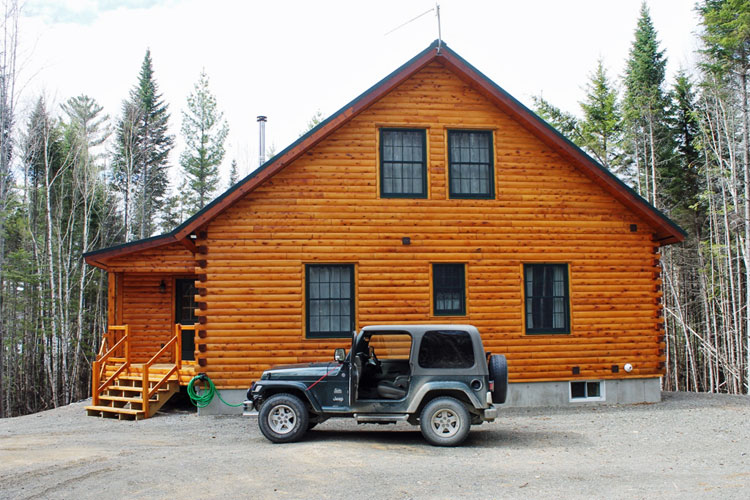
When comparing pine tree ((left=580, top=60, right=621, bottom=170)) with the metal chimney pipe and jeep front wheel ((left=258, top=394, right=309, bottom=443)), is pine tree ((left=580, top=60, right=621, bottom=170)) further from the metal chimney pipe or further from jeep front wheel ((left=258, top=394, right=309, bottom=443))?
jeep front wheel ((left=258, top=394, right=309, bottom=443))

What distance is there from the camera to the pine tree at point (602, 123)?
116 ft

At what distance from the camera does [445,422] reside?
10.0 m

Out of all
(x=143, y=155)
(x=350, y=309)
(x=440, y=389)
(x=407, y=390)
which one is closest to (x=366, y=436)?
(x=407, y=390)

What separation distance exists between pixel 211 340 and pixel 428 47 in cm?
795

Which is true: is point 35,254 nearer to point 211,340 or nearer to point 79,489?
point 211,340

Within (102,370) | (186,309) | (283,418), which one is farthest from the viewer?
(186,309)

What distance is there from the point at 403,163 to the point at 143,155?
91.4ft

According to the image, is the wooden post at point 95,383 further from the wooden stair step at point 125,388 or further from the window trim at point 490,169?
the window trim at point 490,169

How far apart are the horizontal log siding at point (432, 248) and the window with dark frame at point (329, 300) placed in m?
0.21

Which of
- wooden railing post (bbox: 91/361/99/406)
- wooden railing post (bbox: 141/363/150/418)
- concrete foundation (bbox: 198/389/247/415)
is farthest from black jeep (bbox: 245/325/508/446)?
wooden railing post (bbox: 91/361/99/406)

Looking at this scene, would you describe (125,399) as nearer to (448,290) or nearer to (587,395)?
(448,290)

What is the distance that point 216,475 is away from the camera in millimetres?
8109

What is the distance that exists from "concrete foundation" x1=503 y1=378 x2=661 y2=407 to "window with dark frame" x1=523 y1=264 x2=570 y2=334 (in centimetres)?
124

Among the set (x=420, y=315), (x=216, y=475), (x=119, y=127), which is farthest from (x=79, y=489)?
(x=119, y=127)
